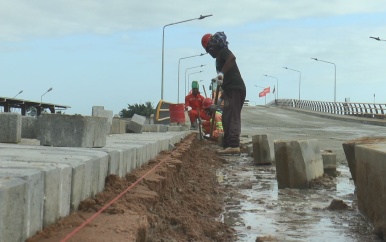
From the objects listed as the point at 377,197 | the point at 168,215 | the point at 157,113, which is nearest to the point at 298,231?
the point at 377,197

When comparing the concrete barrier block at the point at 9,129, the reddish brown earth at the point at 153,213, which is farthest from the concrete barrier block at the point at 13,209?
the concrete barrier block at the point at 9,129

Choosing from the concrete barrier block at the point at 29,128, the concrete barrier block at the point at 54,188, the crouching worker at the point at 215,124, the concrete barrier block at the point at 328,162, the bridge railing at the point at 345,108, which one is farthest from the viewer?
the bridge railing at the point at 345,108

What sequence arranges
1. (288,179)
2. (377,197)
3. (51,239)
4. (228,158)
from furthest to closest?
(228,158)
(288,179)
(377,197)
(51,239)

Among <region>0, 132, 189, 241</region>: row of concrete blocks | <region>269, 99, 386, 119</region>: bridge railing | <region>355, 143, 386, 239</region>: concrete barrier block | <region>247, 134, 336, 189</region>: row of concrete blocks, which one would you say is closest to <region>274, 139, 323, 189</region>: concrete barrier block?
<region>247, 134, 336, 189</region>: row of concrete blocks

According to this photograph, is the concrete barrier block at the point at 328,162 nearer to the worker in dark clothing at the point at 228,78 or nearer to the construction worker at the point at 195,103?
the worker in dark clothing at the point at 228,78

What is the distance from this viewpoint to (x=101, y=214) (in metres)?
2.73

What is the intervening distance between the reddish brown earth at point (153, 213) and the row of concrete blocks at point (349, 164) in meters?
0.79

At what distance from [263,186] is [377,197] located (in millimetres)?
2466

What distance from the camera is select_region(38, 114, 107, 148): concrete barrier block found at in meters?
4.27

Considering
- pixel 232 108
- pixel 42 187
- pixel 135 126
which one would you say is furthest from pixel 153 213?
pixel 135 126

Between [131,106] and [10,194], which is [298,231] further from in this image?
[131,106]

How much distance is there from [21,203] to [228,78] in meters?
7.36

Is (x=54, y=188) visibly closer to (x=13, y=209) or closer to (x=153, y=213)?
(x=13, y=209)

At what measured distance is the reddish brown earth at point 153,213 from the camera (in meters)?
2.39
